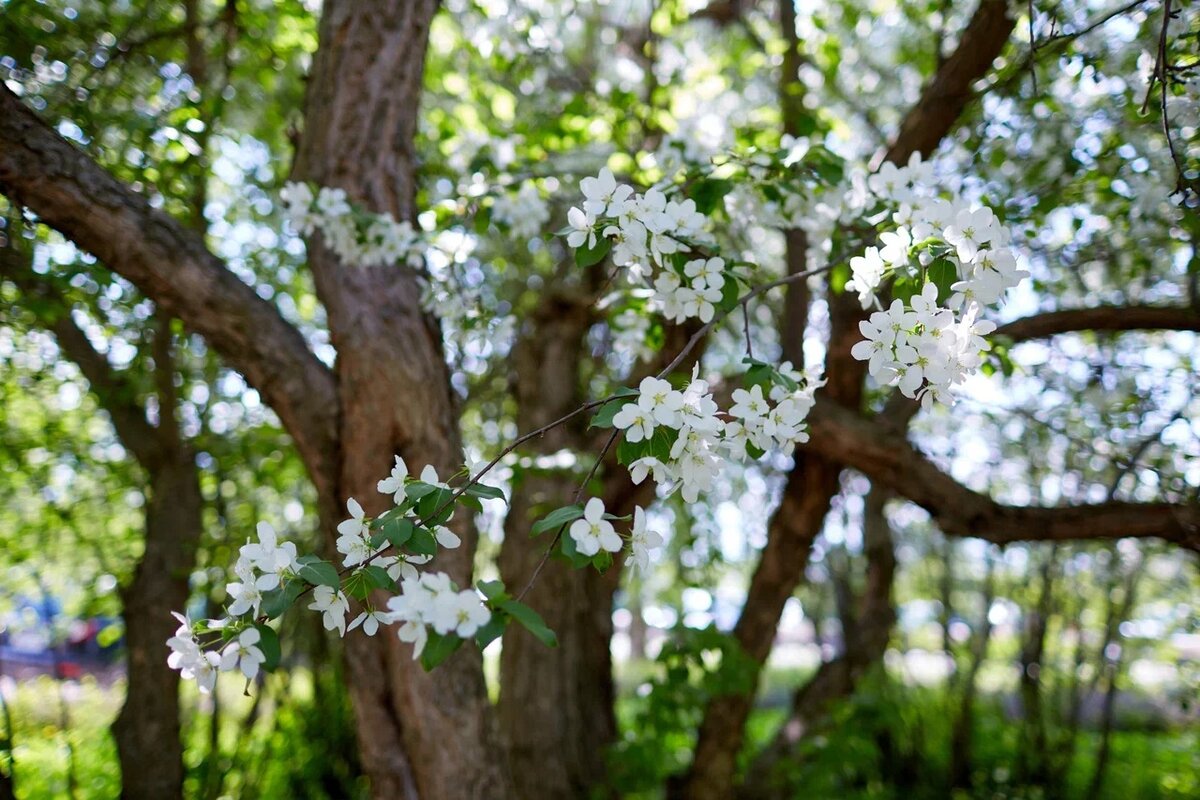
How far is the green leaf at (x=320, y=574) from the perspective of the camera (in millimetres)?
1279

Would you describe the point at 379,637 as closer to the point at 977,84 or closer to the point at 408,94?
the point at 408,94

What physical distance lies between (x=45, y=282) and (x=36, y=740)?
2.39 m

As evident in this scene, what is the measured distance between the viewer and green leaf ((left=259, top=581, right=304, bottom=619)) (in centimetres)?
126

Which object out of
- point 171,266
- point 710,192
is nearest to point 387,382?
point 171,266

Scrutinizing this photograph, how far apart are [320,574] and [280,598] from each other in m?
0.06

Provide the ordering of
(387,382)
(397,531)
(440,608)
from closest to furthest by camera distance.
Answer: (440,608) → (397,531) → (387,382)

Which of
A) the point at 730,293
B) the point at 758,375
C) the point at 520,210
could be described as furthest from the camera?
the point at 520,210

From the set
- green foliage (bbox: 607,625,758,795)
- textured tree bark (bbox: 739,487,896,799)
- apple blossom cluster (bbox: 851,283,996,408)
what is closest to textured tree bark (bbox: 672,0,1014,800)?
green foliage (bbox: 607,625,758,795)

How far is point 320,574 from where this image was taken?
1288 mm

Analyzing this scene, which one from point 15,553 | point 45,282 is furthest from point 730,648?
point 15,553

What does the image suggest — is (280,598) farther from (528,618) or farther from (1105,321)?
(1105,321)

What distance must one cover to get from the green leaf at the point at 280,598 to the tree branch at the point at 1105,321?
7.72 ft

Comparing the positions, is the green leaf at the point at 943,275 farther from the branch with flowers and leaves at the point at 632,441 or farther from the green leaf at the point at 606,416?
the green leaf at the point at 606,416

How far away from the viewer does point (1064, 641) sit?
575cm
